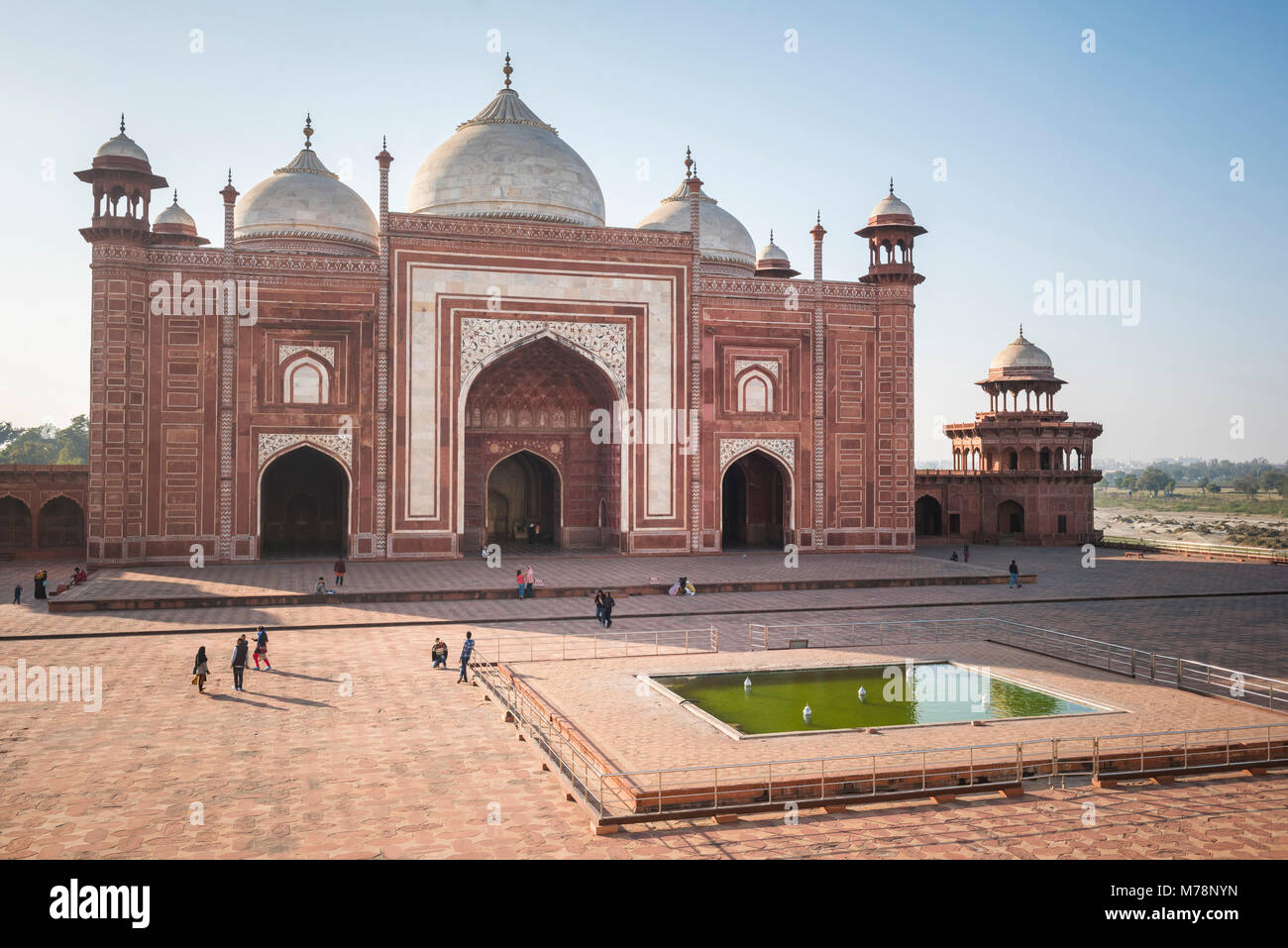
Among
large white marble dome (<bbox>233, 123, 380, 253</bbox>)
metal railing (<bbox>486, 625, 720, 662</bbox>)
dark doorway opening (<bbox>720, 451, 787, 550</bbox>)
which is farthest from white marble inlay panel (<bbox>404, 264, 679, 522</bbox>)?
metal railing (<bbox>486, 625, 720, 662</bbox>)

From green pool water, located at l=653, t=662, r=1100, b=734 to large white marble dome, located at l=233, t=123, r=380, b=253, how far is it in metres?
18.6

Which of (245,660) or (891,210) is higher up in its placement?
(891,210)

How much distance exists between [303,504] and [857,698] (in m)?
18.0

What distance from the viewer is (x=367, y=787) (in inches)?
276

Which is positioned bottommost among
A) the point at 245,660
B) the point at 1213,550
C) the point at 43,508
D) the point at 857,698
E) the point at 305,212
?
the point at 857,698

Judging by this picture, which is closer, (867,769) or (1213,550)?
(867,769)

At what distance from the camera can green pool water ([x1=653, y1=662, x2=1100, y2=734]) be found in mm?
9281

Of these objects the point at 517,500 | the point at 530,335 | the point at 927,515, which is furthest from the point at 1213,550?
the point at 530,335

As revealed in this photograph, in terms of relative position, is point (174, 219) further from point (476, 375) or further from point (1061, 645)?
point (1061, 645)

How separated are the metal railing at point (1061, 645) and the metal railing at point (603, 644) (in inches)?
31.1

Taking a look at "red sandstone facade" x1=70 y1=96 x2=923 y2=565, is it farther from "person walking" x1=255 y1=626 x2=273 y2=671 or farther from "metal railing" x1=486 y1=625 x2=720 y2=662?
"person walking" x1=255 y1=626 x2=273 y2=671

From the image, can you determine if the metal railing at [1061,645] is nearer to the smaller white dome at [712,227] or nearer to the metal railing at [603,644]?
the metal railing at [603,644]

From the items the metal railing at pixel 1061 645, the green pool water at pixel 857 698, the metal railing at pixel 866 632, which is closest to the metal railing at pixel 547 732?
the green pool water at pixel 857 698
